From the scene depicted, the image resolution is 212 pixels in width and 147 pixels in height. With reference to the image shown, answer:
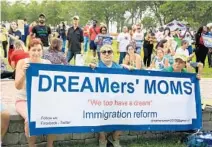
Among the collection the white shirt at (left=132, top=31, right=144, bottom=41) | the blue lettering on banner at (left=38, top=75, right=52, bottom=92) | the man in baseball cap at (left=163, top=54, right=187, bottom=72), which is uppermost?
the white shirt at (left=132, top=31, right=144, bottom=41)

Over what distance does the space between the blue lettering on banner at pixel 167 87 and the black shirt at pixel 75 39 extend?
28.3ft

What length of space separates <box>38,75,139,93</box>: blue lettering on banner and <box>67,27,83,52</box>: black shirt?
8.89 meters

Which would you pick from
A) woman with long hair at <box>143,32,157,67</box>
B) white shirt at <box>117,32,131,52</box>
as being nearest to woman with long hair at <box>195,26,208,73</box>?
woman with long hair at <box>143,32,157,67</box>

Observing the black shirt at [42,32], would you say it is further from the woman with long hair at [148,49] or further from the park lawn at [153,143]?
the park lawn at [153,143]

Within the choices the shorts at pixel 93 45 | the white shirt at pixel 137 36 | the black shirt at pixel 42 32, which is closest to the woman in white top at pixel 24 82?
the black shirt at pixel 42 32

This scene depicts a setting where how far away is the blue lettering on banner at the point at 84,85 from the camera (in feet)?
19.5

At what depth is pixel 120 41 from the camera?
771 inches

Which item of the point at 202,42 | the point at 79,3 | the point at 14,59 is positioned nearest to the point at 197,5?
the point at 79,3

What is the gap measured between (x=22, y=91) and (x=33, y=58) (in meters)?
0.43

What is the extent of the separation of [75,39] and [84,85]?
9220mm

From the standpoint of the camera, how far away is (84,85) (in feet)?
20.5

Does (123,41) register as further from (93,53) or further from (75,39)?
(75,39)

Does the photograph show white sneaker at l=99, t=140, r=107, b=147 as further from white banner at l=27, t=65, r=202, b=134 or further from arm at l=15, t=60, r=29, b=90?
arm at l=15, t=60, r=29, b=90

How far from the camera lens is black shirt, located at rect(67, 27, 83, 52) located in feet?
50.4
